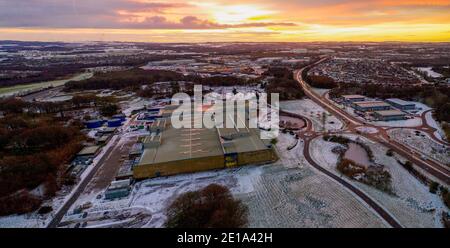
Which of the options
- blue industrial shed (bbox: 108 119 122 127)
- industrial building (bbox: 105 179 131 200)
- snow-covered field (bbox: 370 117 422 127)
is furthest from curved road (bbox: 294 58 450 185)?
blue industrial shed (bbox: 108 119 122 127)

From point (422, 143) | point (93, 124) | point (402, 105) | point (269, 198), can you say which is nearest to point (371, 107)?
point (402, 105)

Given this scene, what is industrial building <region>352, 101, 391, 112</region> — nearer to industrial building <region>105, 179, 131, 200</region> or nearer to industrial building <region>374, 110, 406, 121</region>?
industrial building <region>374, 110, 406, 121</region>

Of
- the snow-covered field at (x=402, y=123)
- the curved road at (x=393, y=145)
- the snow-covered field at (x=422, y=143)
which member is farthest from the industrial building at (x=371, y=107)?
the snow-covered field at (x=422, y=143)

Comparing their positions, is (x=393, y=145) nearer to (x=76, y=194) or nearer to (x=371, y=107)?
(x=371, y=107)

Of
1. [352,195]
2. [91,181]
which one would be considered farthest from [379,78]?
[91,181]

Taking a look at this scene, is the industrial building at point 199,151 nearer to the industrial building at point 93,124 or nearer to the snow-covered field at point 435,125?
the industrial building at point 93,124
